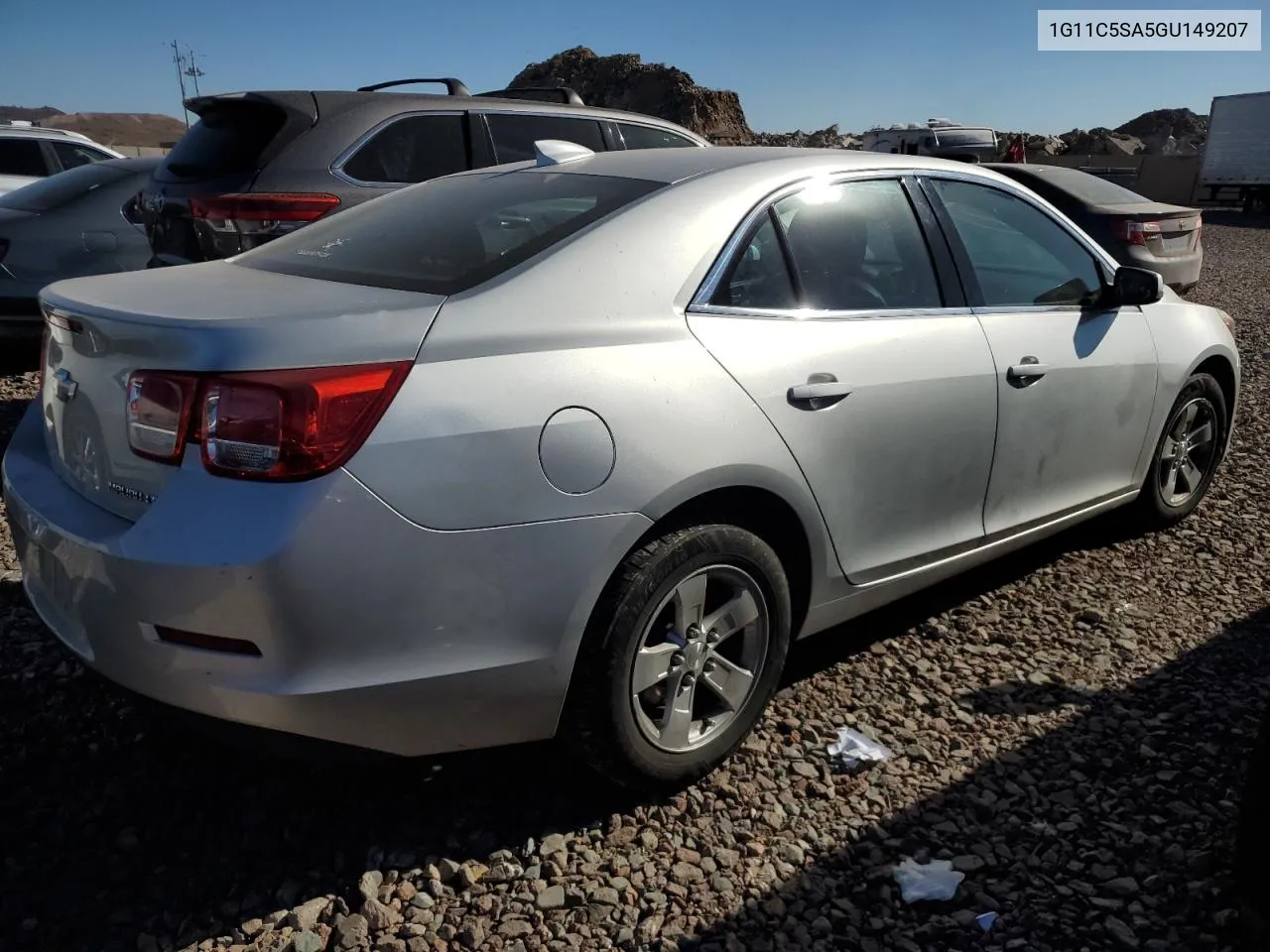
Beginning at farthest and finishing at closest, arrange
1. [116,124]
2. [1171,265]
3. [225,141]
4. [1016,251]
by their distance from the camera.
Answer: [116,124] → [1171,265] → [225,141] → [1016,251]

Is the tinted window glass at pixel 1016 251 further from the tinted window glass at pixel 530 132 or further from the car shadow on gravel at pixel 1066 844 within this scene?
the tinted window glass at pixel 530 132

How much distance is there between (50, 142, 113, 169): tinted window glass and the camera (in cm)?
1080

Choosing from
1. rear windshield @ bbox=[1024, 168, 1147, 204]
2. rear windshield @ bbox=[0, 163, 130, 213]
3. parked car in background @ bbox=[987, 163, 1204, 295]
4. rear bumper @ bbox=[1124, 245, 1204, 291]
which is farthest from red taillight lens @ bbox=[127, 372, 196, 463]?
rear windshield @ bbox=[1024, 168, 1147, 204]

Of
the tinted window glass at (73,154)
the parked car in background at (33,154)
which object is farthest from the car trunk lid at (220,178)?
the tinted window glass at (73,154)

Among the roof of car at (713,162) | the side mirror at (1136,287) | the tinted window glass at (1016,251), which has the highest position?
the roof of car at (713,162)

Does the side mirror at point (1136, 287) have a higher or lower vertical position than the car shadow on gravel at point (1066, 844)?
higher

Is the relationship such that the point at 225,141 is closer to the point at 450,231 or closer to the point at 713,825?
the point at 450,231

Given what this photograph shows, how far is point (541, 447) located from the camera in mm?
2254

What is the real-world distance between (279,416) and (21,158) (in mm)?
10442

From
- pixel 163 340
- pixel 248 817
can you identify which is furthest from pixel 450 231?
pixel 248 817

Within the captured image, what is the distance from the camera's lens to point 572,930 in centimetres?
233

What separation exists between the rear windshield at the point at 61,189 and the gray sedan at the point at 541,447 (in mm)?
4782

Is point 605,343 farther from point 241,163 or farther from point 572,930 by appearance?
point 241,163

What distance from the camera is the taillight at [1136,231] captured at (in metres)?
9.05
